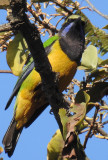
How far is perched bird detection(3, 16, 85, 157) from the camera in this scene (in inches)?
141

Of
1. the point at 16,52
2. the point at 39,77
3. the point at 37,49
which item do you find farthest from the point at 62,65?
the point at 37,49

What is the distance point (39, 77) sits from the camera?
358 centimetres

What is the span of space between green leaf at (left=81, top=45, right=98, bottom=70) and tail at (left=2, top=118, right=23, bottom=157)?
1.50 metres

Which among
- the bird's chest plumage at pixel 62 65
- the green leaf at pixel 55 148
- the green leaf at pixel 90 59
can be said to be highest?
the green leaf at pixel 90 59

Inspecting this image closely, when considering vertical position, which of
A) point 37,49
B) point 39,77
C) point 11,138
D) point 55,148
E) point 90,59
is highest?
point 37,49

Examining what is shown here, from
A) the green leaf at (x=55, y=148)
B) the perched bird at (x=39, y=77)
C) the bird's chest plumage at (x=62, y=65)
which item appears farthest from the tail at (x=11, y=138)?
the green leaf at (x=55, y=148)

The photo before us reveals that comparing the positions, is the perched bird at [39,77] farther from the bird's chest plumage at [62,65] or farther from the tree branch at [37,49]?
the tree branch at [37,49]

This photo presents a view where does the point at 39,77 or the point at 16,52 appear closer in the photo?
the point at 16,52

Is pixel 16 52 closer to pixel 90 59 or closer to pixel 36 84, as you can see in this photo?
pixel 36 84

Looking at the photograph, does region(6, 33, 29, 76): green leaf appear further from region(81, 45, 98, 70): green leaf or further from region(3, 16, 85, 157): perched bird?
region(81, 45, 98, 70): green leaf

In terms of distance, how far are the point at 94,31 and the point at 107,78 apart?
25.0 inches

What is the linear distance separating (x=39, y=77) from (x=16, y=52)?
49 cm

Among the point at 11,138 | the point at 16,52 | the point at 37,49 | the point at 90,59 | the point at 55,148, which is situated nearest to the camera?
the point at 37,49

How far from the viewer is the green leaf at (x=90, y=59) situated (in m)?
2.80
